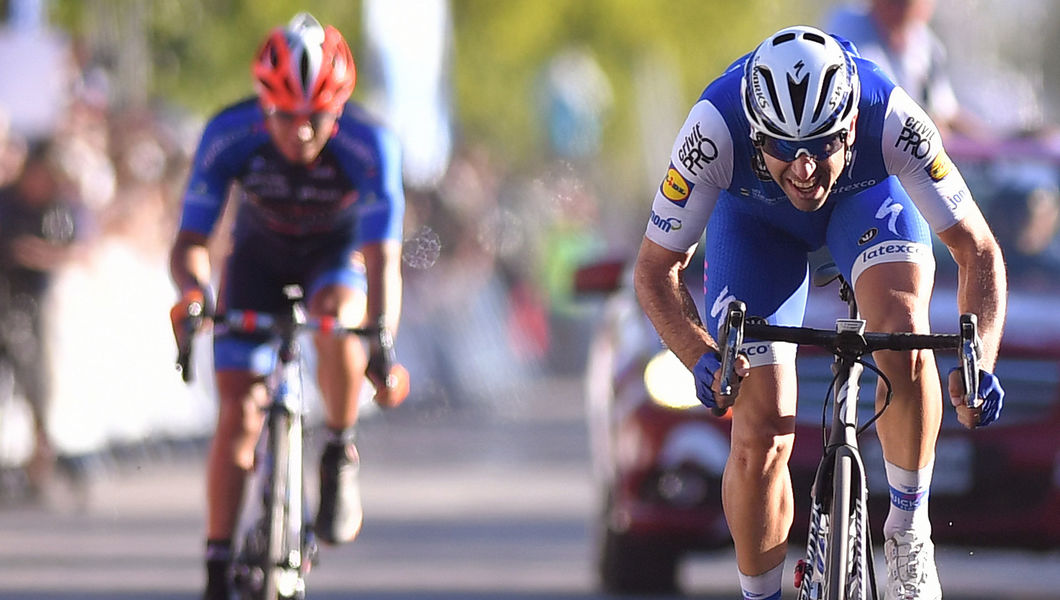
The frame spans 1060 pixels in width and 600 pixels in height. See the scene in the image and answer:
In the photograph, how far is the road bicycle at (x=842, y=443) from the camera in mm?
6473

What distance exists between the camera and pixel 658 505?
10195mm

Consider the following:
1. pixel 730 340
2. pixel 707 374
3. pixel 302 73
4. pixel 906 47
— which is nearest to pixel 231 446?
pixel 302 73

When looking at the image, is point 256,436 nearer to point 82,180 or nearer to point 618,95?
point 82,180

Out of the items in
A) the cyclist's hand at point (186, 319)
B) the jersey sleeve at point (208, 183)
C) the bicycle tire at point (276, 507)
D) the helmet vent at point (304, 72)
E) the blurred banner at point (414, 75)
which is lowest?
the bicycle tire at point (276, 507)

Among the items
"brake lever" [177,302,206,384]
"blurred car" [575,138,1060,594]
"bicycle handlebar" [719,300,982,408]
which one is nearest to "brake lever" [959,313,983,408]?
"bicycle handlebar" [719,300,982,408]

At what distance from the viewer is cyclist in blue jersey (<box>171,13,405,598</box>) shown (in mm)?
8586

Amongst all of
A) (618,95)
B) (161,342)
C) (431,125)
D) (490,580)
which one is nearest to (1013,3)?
(618,95)

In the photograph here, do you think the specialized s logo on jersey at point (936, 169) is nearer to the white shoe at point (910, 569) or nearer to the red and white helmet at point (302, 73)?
the white shoe at point (910, 569)

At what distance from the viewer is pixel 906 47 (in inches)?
455

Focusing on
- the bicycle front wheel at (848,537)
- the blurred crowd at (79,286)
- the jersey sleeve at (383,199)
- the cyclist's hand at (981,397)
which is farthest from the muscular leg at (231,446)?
the blurred crowd at (79,286)

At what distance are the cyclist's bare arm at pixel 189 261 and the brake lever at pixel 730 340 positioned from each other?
260 cm

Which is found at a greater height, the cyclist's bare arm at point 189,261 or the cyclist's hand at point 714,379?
the cyclist's bare arm at point 189,261

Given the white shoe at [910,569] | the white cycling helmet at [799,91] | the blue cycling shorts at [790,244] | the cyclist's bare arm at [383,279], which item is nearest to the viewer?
the white cycling helmet at [799,91]

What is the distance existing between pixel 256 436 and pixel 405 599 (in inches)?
83.5
